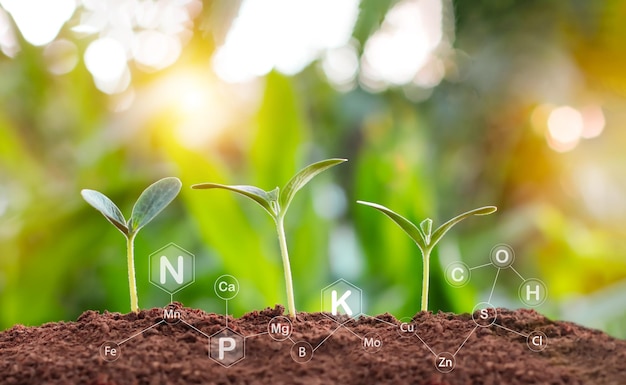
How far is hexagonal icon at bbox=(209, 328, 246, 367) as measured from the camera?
382mm

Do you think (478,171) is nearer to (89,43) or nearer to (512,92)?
(512,92)

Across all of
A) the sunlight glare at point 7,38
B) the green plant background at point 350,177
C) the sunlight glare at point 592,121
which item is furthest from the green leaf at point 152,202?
the sunlight glare at point 592,121

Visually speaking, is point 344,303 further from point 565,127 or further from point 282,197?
point 565,127

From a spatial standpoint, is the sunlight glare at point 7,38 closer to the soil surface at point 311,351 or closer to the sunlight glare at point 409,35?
the sunlight glare at point 409,35

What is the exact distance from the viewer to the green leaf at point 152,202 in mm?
438

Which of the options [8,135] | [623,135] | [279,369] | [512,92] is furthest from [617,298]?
[8,135]

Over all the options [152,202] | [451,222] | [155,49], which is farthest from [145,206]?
[155,49]

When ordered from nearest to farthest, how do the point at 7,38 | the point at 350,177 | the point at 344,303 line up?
the point at 344,303 → the point at 7,38 → the point at 350,177

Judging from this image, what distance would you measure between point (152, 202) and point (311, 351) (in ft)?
0.51

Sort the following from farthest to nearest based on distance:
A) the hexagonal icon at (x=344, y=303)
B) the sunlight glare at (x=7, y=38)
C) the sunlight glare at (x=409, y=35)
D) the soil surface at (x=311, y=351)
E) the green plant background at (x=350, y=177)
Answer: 1. the sunlight glare at (x=409, y=35)
2. the sunlight glare at (x=7, y=38)
3. the green plant background at (x=350, y=177)
4. the hexagonal icon at (x=344, y=303)
5. the soil surface at (x=311, y=351)

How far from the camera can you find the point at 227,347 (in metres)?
0.40

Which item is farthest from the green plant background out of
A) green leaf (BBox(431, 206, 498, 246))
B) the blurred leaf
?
green leaf (BBox(431, 206, 498, 246))

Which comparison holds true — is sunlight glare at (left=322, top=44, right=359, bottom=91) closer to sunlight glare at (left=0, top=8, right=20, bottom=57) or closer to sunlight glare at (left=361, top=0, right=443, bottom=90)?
sunlight glare at (left=361, top=0, right=443, bottom=90)

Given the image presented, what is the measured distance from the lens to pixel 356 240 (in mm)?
1182
